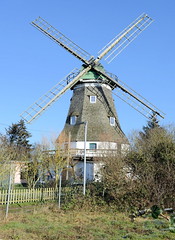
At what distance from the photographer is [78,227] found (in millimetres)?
8766

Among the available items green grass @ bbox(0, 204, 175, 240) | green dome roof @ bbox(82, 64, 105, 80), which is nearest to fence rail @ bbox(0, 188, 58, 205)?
green grass @ bbox(0, 204, 175, 240)

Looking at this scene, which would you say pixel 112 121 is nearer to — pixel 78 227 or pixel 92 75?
pixel 92 75

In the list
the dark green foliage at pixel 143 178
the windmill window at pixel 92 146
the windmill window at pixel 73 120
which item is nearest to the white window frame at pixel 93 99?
the windmill window at pixel 73 120

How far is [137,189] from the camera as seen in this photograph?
38.1 feet

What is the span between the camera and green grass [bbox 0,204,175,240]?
24.5 ft

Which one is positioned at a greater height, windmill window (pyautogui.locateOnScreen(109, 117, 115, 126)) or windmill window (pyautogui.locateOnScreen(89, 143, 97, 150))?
windmill window (pyautogui.locateOnScreen(109, 117, 115, 126))

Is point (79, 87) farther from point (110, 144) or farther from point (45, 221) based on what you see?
point (45, 221)

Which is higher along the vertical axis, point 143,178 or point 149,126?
point 149,126

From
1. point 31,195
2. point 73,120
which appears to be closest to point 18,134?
point 73,120

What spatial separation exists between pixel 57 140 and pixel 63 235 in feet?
61.7

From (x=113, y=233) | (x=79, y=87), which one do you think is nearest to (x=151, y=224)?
(x=113, y=233)

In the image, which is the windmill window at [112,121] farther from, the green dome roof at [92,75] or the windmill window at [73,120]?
the green dome roof at [92,75]

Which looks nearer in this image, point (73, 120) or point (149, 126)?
point (73, 120)

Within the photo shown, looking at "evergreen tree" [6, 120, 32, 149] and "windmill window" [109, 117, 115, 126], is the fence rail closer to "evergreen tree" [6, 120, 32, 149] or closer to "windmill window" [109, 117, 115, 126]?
"windmill window" [109, 117, 115, 126]
